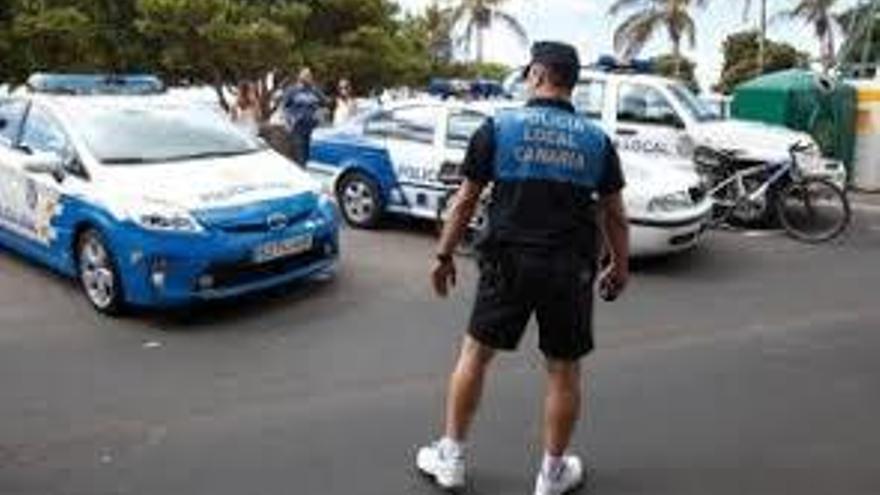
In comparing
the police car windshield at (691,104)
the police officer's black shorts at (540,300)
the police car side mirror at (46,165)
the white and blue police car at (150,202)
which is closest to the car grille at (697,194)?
the police car windshield at (691,104)

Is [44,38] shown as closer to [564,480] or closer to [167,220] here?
[167,220]

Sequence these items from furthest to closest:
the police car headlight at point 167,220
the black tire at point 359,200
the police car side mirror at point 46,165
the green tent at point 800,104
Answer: the green tent at point 800,104 → the black tire at point 359,200 → the police car side mirror at point 46,165 → the police car headlight at point 167,220

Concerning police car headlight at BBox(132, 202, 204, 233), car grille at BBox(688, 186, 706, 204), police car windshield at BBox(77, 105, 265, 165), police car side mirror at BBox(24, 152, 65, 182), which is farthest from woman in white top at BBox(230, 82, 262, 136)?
police car headlight at BBox(132, 202, 204, 233)

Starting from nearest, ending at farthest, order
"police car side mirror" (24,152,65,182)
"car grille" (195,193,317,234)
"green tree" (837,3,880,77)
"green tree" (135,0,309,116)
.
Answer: "car grille" (195,193,317,234) < "police car side mirror" (24,152,65,182) < "green tree" (837,3,880,77) < "green tree" (135,0,309,116)

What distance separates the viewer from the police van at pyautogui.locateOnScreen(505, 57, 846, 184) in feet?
45.2

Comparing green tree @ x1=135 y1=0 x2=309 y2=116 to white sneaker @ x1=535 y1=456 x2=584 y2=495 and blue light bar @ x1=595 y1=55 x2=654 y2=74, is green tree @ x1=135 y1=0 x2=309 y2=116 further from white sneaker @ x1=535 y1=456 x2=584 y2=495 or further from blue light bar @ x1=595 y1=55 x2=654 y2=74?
white sneaker @ x1=535 y1=456 x2=584 y2=495

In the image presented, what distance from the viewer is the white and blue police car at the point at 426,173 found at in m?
11.2

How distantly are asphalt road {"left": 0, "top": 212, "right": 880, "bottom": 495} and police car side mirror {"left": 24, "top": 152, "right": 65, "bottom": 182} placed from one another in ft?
2.95

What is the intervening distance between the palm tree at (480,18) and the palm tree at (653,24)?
3.73m

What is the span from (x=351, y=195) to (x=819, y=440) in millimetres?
7057

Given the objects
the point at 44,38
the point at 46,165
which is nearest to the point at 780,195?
the point at 46,165

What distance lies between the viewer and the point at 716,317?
9.43 metres

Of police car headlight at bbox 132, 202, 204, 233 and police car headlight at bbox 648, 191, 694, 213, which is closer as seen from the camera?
police car headlight at bbox 132, 202, 204, 233

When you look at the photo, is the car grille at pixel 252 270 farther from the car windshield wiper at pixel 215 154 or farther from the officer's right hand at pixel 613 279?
the officer's right hand at pixel 613 279
